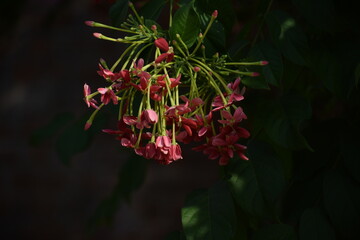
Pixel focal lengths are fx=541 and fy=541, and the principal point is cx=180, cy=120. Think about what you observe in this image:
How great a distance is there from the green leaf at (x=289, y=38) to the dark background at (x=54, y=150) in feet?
6.71

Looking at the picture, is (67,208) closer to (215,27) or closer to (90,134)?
(90,134)

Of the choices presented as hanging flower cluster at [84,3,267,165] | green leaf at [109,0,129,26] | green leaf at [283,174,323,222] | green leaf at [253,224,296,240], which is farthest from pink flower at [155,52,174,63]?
green leaf at [283,174,323,222]

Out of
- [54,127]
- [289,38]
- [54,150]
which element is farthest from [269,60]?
[54,150]

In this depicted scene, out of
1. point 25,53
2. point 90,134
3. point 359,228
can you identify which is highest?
point 359,228

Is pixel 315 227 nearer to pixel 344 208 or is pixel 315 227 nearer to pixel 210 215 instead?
pixel 344 208

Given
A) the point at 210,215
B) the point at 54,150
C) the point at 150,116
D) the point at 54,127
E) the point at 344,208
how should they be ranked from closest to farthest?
the point at 150,116 → the point at 210,215 → the point at 344,208 → the point at 54,127 → the point at 54,150

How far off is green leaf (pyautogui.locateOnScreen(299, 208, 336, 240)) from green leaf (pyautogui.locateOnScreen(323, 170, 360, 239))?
0.02m

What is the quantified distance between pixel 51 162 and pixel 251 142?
2.37 meters

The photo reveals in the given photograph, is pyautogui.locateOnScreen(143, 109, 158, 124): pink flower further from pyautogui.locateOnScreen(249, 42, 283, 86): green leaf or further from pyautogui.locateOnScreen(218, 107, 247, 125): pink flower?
pyautogui.locateOnScreen(249, 42, 283, 86): green leaf

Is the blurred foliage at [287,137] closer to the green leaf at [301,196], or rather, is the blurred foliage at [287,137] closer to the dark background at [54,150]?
the green leaf at [301,196]

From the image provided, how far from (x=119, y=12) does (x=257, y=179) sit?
406 millimetres

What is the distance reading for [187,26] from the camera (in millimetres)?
894

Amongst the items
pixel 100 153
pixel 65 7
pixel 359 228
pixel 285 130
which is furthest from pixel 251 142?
pixel 65 7

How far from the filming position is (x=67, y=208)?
10.5 feet
